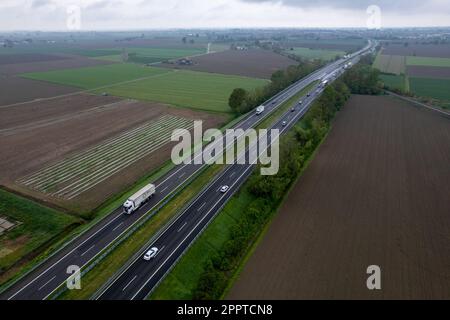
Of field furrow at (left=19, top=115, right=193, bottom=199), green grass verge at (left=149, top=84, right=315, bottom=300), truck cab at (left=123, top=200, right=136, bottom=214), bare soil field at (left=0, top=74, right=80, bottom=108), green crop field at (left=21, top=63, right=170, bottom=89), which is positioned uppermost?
green crop field at (left=21, top=63, right=170, bottom=89)

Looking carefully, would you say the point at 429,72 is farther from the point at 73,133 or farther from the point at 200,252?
the point at 200,252

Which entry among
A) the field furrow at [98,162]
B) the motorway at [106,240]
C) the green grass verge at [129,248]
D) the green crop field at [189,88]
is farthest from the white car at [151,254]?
the green crop field at [189,88]

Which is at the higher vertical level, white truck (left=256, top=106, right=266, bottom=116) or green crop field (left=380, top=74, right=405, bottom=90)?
green crop field (left=380, top=74, right=405, bottom=90)

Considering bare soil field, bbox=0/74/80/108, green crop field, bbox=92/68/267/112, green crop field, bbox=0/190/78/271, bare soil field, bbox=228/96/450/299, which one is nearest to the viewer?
bare soil field, bbox=228/96/450/299

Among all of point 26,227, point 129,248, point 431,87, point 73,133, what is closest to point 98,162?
point 26,227

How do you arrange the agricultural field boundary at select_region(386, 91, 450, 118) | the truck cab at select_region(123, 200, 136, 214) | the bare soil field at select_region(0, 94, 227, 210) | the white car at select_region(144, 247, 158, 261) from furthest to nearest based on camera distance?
the agricultural field boundary at select_region(386, 91, 450, 118), the bare soil field at select_region(0, 94, 227, 210), the truck cab at select_region(123, 200, 136, 214), the white car at select_region(144, 247, 158, 261)

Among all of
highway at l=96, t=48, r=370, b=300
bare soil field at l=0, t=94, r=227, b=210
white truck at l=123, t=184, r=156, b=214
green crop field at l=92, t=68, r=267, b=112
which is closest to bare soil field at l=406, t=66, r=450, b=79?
green crop field at l=92, t=68, r=267, b=112

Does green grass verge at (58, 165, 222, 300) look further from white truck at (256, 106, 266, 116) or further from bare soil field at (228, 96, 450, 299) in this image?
white truck at (256, 106, 266, 116)
